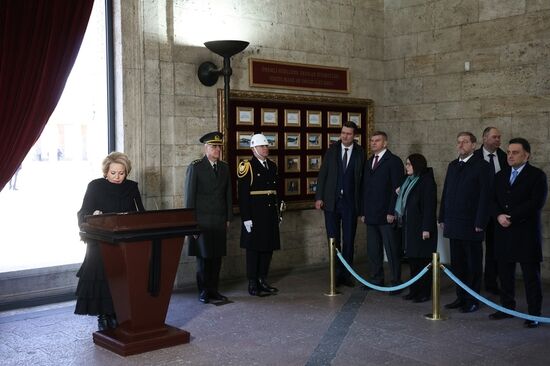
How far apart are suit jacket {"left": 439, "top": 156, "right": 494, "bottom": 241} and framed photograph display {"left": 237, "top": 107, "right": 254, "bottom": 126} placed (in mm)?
2794

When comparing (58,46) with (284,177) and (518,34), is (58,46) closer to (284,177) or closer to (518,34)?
(284,177)

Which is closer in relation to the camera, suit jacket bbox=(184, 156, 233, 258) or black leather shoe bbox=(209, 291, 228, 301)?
suit jacket bbox=(184, 156, 233, 258)

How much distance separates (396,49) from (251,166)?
354 centimetres

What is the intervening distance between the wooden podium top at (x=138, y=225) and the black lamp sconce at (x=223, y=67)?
260 centimetres

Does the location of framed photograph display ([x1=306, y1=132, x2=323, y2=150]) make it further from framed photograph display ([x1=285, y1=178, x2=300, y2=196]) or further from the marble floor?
the marble floor

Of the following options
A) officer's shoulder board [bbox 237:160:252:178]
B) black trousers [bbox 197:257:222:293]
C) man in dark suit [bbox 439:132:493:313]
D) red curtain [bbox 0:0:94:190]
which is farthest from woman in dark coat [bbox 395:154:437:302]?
red curtain [bbox 0:0:94:190]

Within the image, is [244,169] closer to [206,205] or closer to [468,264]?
[206,205]

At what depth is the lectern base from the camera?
5.56 meters

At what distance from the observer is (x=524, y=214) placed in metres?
6.25

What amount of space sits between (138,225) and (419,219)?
10.0 feet

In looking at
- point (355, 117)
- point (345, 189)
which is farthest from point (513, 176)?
point (355, 117)

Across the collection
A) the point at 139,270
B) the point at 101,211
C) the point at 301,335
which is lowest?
the point at 301,335

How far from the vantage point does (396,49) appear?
1009 cm

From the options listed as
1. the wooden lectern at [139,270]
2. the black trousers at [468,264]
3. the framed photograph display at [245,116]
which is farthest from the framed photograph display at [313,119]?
the wooden lectern at [139,270]
